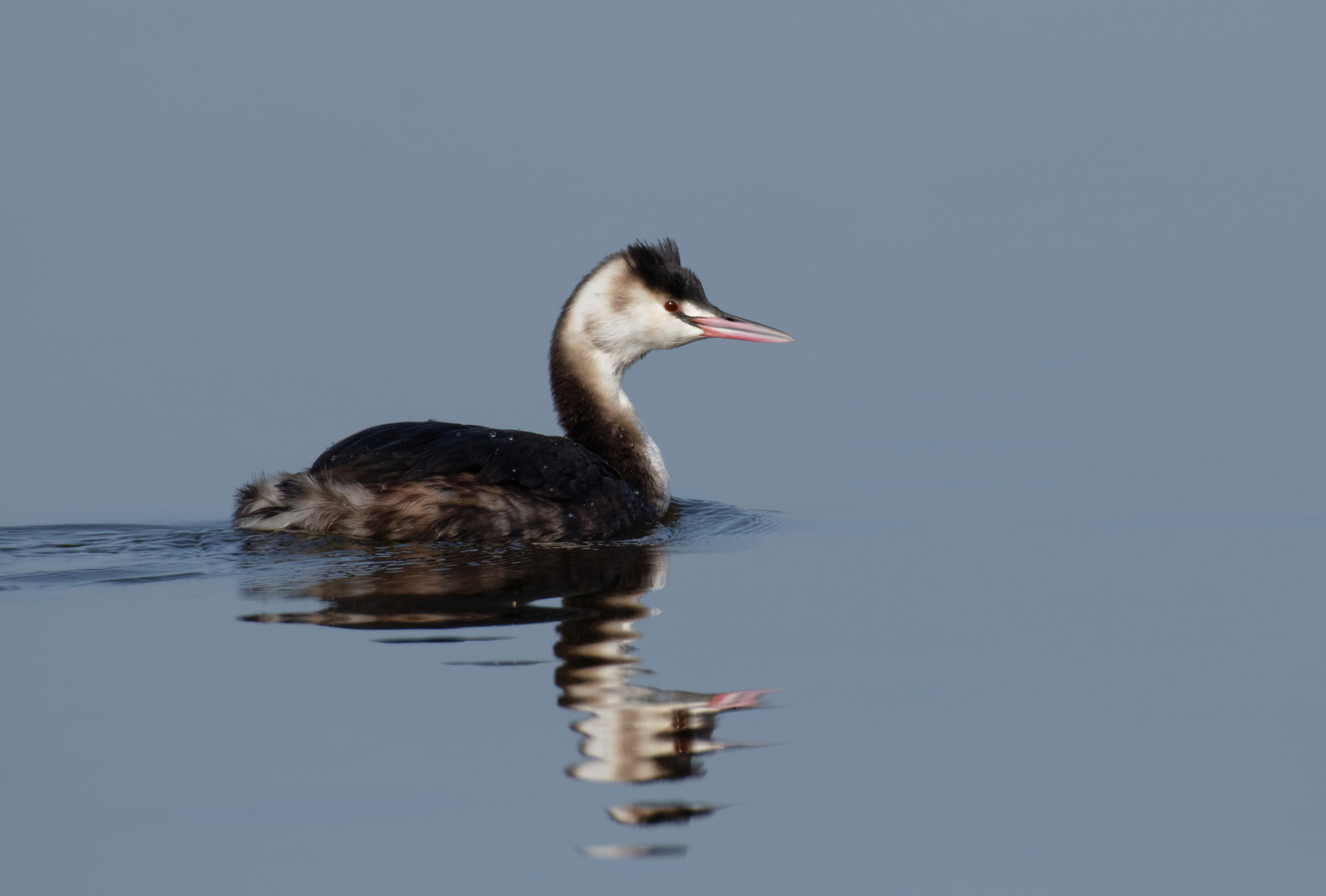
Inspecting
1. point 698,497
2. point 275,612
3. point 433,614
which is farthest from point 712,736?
point 698,497

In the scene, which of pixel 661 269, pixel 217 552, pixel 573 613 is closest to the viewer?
pixel 573 613

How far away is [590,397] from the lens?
30.7 ft

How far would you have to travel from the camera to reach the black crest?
934cm

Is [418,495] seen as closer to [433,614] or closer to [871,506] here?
[433,614]

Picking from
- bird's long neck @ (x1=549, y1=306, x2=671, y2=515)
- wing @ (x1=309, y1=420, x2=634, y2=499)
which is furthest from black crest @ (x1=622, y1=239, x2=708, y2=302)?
wing @ (x1=309, y1=420, x2=634, y2=499)

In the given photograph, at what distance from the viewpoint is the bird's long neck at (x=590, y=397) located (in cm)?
923

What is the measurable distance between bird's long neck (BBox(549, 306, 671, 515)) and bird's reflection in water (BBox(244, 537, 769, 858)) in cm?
108

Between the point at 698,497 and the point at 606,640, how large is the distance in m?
3.14

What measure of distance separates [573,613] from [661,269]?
10.0 ft

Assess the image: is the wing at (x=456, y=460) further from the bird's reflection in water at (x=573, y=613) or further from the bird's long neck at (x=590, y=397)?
the bird's long neck at (x=590, y=397)

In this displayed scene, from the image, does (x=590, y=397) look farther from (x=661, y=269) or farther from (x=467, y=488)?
(x=467, y=488)

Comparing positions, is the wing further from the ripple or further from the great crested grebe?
the ripple

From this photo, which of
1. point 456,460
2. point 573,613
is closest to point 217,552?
point 456,460

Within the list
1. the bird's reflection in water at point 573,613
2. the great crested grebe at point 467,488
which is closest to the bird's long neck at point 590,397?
the great crested grebe at point 467,488
